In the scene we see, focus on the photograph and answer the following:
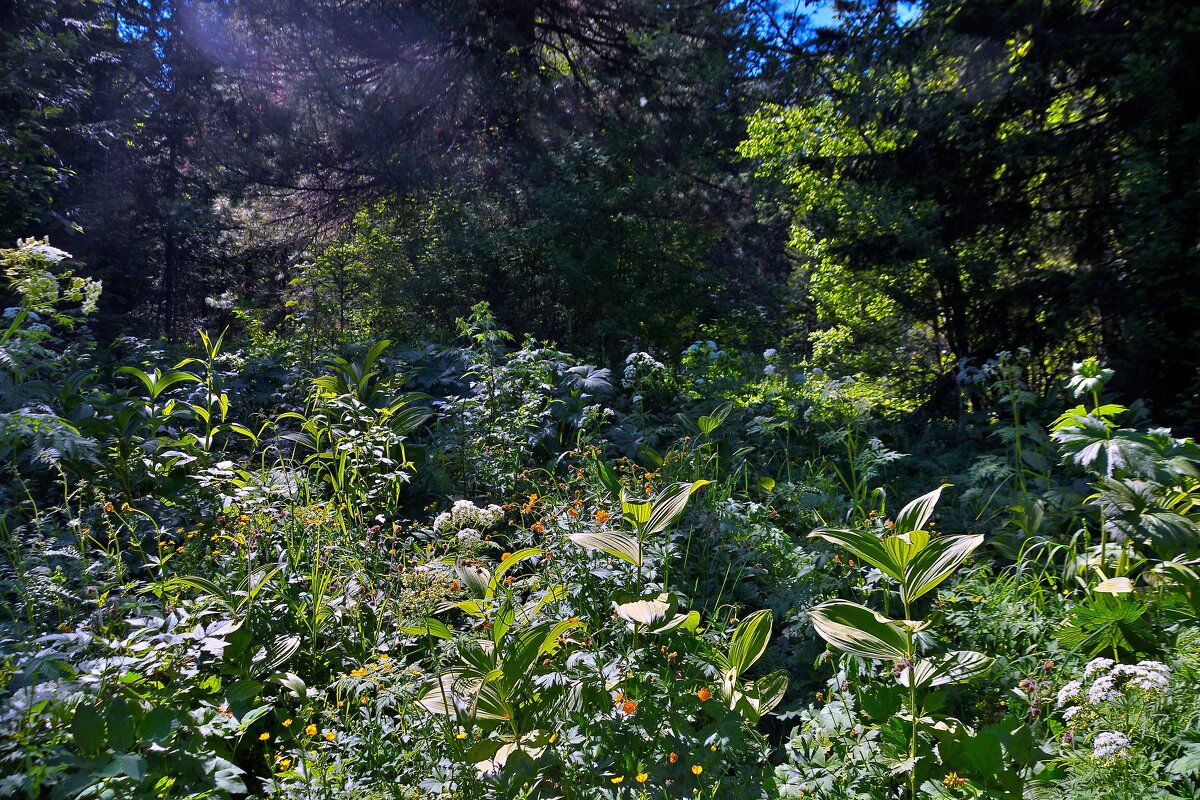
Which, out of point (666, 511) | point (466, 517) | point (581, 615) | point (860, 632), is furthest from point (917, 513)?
point (466, 517)

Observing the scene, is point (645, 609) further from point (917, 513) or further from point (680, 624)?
point (917, 513)

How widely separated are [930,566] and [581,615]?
1.10 meters

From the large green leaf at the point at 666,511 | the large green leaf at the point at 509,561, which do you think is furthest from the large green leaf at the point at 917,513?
the large green leaf at the point at 509,561

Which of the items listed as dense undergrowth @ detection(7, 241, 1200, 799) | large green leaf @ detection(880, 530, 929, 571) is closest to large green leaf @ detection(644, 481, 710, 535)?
dense undergrowth @ detection(7, 241, 1200, 799)

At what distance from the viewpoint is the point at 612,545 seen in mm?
2293

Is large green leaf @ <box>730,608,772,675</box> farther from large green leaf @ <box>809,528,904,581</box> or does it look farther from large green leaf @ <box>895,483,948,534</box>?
large green leaf @ <box>895,483,948,534</box>

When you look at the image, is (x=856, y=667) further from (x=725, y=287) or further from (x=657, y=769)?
(x=725, y=287)

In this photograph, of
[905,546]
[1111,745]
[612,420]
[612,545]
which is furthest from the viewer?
[612,420]

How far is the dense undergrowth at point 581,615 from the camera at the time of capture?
6.15ft

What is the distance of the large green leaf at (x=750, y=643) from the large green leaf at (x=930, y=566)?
402 millimetres

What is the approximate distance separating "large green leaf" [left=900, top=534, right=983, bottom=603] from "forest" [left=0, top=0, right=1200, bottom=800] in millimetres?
13

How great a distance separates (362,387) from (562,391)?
1136mm

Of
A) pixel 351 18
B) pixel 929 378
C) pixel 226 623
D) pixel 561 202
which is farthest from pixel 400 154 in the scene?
pixel 226 623

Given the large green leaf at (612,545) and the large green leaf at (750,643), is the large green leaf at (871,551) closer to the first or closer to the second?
the large green leaf at (750,643)
